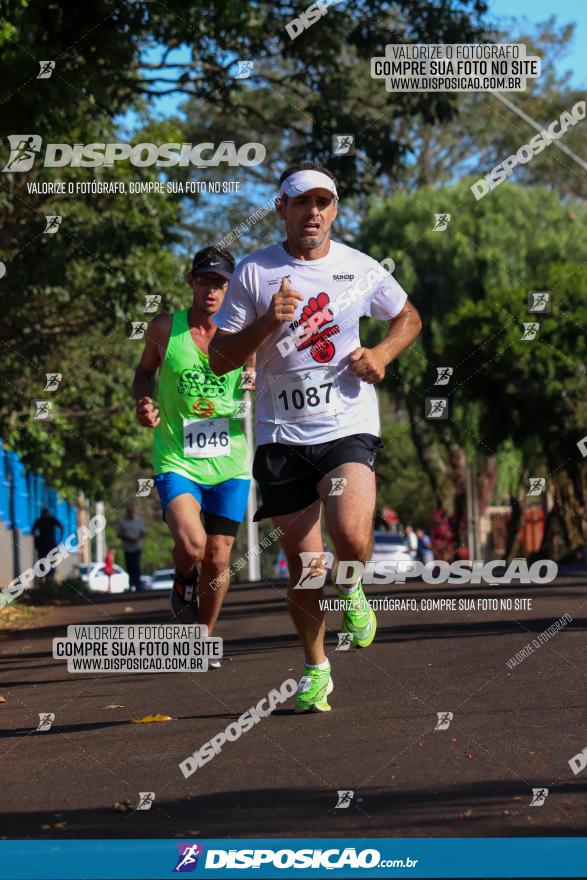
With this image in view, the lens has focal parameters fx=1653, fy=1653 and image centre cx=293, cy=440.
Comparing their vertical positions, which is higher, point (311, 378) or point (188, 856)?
point (311, 378)

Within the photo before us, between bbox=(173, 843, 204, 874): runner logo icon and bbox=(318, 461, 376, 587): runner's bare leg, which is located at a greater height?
bbox=(318, 461, 376, 587): runner's bare leg

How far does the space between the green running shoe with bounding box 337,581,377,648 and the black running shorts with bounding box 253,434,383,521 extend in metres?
0.46

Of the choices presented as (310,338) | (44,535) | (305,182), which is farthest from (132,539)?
(305,182)

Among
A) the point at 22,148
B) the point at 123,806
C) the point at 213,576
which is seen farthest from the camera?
the point at 22,148

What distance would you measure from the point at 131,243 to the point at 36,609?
15.0ft

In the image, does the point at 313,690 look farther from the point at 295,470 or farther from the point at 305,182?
the point at 305,182

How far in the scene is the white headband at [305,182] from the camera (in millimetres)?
6797

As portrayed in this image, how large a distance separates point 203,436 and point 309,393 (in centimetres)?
197

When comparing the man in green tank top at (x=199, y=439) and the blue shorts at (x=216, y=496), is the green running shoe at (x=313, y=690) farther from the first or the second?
the blue shorts at (x=216, y=496)

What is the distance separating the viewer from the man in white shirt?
A: 682 cm

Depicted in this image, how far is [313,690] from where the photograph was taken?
7.04 metres

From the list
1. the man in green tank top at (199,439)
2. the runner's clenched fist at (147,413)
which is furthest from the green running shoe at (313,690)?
the runner's clenched fist at (147,413)

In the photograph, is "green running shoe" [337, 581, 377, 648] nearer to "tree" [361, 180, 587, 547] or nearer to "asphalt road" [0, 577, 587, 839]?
"asphalt road" [0, 577, 587, 839]

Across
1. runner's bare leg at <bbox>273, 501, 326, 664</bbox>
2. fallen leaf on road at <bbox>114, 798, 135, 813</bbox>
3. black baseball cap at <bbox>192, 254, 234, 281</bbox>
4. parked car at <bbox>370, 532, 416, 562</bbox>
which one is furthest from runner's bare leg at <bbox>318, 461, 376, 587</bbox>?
parked car at <bbox>370, 532, 416, 562</bbox>
